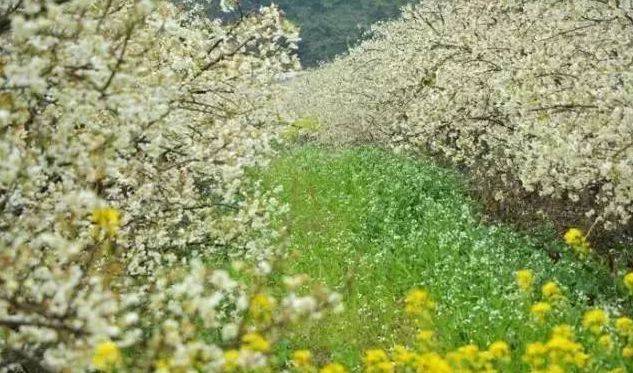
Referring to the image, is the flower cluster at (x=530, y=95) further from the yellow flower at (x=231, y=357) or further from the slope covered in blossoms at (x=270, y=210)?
the yellow flower at (x=231, y=357)

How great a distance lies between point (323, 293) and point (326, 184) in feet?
59.7

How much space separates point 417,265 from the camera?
11.8m

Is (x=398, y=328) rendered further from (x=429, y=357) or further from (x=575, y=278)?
(x=429, y=357)

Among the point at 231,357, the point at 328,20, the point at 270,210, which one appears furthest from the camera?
the point at 328,20

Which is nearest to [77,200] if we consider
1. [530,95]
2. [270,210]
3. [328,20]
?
[270,210]

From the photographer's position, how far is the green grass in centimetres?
870

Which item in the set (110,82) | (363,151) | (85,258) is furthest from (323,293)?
(363,151)

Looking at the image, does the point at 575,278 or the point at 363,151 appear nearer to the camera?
the point at 575,278

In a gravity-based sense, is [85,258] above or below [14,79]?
below

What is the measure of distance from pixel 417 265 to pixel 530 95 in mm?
2977

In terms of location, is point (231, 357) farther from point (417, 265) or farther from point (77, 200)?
point (417, 265)

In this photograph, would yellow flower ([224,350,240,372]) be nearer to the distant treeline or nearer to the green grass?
the green grass

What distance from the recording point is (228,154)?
8164 millimetres

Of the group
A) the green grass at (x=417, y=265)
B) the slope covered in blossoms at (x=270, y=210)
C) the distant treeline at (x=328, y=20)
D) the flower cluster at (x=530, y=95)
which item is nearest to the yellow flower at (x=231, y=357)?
the slope covered in blossoms at (x=270, y=210)
